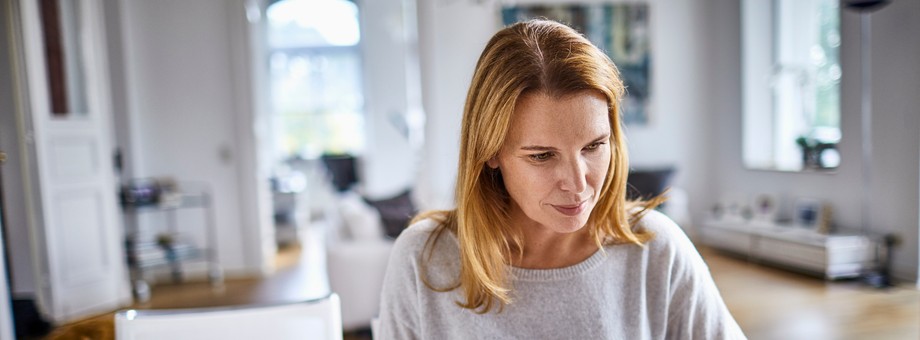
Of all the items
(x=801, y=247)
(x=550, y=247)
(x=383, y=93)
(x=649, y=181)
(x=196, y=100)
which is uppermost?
(x=383, y=93)

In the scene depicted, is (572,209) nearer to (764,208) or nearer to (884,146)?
(884,146)

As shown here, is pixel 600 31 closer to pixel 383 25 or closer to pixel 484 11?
pixel 484 11

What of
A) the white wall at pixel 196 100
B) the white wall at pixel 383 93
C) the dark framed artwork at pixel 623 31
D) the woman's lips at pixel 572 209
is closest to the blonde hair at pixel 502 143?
the woman's lips at pixel 572 209

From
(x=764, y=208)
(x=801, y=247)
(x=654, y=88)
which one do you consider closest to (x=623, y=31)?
(x=654, y=88)

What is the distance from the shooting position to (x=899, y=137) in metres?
3.85

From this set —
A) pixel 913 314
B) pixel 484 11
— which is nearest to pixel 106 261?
pixel 484 11

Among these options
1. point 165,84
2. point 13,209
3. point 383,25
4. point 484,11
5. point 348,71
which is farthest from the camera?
point 348,71

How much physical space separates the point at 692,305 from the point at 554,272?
0.76 feet

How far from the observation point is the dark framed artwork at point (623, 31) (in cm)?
549

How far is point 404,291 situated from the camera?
0.99m

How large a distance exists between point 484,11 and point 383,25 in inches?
107

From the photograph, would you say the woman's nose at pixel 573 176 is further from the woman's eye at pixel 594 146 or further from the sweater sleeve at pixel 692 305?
the sweater sleeve at pixel 692 305

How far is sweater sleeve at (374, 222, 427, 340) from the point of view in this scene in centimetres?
98

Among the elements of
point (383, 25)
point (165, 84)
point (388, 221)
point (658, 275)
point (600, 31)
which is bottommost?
point (388, 221)
